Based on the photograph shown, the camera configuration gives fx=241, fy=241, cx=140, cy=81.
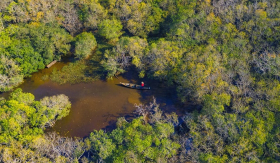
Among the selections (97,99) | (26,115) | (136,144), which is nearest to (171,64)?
(97,99)

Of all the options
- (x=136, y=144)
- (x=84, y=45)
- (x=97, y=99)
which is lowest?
(x=97, y=99)

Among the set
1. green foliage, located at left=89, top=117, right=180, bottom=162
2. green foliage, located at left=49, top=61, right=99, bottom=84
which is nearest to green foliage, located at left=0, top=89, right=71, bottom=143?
green foliage, located at left=49, top=61, right=99, bottom=84

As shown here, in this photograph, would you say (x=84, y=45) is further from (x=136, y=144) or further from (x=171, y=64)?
(x=136, y=144)

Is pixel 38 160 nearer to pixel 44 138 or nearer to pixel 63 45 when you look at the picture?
pixel 44 138

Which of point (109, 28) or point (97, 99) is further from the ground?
point (109, 28)

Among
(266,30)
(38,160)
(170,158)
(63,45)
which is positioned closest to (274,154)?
(170,158)

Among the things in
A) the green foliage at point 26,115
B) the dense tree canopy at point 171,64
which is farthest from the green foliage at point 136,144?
the green foliage at point 26,115
